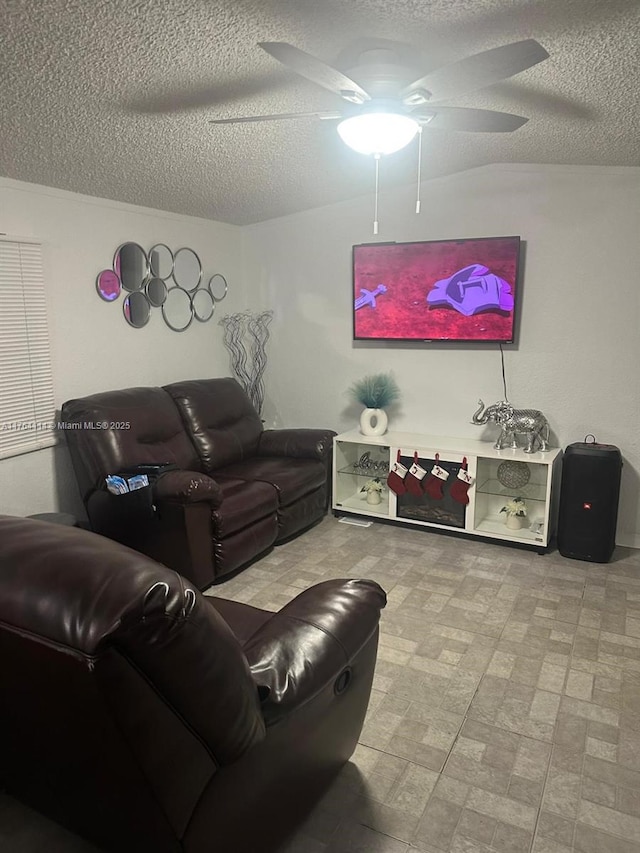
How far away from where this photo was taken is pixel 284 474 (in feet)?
13.2

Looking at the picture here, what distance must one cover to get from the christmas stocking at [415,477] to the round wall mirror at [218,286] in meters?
2.10

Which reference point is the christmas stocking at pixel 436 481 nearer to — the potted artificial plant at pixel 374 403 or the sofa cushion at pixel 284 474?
the potted artificial plant at pixel 374 403

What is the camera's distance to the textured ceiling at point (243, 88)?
195cm

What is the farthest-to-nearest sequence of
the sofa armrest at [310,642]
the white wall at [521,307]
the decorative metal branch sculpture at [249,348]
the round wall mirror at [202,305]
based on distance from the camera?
the decorative metal branch sculpture at [249,348], the round wall mirror at [202,305], the white wall at [521,307], the sofa armrest at [310,642]

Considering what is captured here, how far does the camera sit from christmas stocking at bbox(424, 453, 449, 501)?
4.12 m

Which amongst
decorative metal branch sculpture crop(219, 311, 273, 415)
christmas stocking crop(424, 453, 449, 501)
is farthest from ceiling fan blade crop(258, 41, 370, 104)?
decorative metal branch sculpture crop(219, 311, 273, 415)

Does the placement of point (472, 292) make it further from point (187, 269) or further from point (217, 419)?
point (187, 269)

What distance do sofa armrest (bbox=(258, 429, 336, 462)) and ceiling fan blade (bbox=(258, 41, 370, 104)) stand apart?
2.51 meters


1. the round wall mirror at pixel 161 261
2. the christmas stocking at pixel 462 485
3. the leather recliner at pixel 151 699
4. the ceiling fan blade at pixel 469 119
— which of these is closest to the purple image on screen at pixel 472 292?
the christmas stocking at pixel 462 485

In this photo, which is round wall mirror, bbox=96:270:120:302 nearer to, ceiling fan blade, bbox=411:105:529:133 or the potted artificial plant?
the potted artificial plant

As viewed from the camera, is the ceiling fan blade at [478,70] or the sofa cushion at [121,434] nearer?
the ceiling fan blade at [478,70]

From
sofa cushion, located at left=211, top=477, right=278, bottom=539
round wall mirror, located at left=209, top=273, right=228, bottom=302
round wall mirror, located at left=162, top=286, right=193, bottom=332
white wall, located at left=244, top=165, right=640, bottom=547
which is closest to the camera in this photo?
sofa cushion, located at left=211, top=477, right=278, bottom=539

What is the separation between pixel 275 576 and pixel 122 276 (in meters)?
2.22

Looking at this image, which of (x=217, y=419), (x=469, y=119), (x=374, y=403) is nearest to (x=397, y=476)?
(x=374, y=403)
